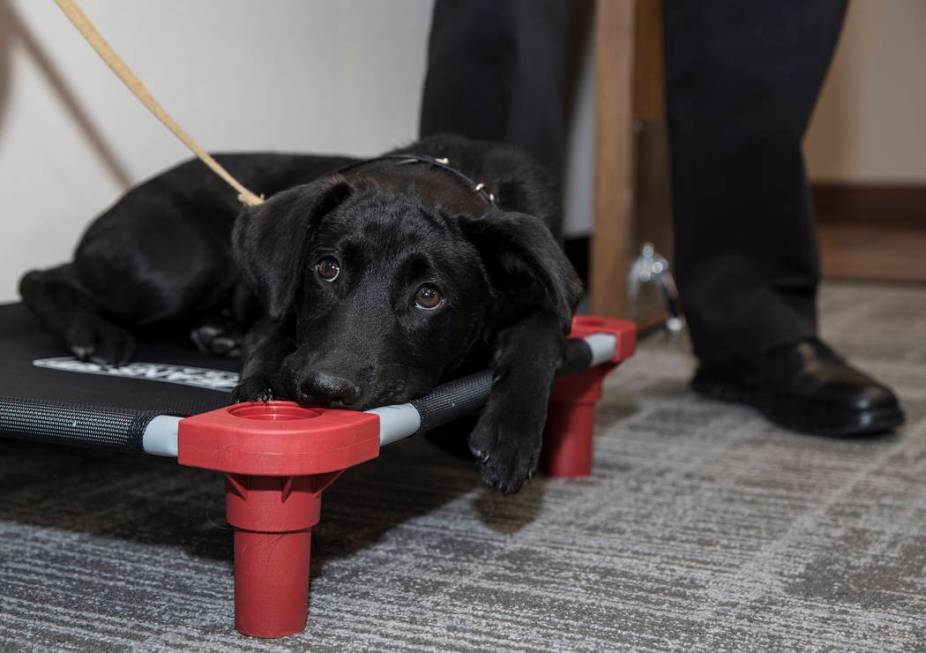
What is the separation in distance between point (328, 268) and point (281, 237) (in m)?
0.08

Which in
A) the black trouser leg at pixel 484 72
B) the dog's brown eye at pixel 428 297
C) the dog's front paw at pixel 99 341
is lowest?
the dog's front paw at pixel 99 341

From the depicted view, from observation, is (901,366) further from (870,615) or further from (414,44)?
(870,615)

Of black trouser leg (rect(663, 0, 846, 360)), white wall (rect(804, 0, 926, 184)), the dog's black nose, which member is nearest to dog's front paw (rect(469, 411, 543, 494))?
the dog's black nose

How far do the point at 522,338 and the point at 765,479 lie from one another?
0.64 meters

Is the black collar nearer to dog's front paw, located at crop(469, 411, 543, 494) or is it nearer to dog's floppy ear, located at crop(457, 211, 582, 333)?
dog's floppy ear, located at crop(457, 211, 582, 333)

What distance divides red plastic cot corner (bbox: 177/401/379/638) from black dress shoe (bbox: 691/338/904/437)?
1.38m

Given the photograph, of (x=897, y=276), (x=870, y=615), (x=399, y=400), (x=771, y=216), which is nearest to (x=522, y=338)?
(x=399, y=400)

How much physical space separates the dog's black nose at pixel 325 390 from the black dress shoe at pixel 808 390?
4.49 feet

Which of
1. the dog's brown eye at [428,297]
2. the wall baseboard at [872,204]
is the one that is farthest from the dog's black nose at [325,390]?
the wall baseboard at [872,204]

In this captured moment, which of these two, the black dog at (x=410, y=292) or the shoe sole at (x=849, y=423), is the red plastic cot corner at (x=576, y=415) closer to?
the black dog at (x=410, y=292)

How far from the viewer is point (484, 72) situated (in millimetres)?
2414

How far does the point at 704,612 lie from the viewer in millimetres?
1429

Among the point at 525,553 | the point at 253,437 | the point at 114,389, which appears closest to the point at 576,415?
the point at 525,553

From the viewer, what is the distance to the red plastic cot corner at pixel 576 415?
80.9 inches
